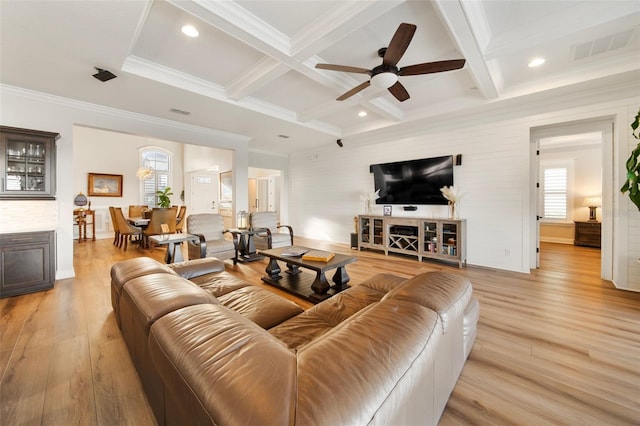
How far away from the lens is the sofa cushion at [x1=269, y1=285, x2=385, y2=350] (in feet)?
4.65

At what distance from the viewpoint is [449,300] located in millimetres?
1266

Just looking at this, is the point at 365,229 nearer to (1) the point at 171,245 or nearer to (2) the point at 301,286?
(2) the point at 301,286

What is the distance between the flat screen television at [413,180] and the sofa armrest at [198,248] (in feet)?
12.3

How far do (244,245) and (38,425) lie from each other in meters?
3.44

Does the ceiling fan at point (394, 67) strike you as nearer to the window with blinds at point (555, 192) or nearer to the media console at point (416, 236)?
the media console at point (416, 236)

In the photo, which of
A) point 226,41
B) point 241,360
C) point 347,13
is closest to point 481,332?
point 241,360

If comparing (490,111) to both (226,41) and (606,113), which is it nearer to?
(606,113)

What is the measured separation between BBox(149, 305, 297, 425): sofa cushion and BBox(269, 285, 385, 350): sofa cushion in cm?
45

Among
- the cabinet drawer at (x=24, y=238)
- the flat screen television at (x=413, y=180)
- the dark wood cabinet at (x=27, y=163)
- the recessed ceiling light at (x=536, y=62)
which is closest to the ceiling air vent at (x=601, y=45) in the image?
the recessed ceiling light at (x=536, y=62)

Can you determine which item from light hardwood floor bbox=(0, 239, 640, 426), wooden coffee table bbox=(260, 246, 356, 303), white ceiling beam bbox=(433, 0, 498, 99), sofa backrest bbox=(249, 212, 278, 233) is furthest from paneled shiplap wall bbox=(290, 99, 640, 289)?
wooden coffee table bbox=(260, 246, 356, 303)

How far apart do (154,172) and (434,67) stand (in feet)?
29.6

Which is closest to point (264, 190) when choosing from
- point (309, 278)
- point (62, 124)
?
point (62, 124)

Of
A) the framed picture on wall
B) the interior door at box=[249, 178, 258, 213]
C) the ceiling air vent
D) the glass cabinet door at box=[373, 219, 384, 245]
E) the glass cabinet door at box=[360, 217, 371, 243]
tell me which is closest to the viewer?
the ceiling air vent

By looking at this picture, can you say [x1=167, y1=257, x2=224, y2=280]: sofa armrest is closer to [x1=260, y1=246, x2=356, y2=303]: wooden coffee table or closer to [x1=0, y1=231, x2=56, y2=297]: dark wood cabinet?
[x1=260, y1=246, x2=356, y2=303]: wooden coffee table
